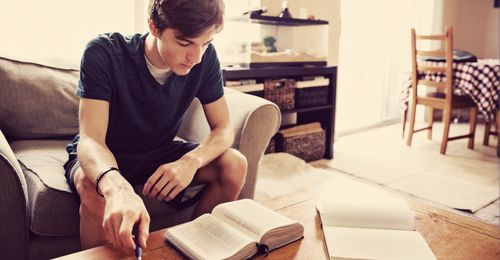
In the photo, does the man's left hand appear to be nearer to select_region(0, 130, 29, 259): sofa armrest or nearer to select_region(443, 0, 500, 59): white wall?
select_region(0, 130, 29, 259): sofa armrest

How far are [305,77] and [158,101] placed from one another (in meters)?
1.72

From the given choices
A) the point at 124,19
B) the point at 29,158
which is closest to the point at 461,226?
the point at 29,158

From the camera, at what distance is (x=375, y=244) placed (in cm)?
91

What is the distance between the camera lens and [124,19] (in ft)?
8.25

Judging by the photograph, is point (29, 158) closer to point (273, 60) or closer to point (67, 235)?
point (67, 235)

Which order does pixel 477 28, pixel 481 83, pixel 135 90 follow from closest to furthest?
pixel 135 90 < pixel 481 83 < pixel 477 28

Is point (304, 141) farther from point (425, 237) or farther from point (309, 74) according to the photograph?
point (425, 237)

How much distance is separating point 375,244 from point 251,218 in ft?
0.91

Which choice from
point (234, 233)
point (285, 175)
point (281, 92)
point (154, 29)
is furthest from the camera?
point (281, 92)

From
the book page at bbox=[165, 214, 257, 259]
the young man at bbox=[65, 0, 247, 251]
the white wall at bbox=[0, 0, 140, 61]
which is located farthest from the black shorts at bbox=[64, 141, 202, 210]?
the white wall at bbox=[0, 0, 140, 61]

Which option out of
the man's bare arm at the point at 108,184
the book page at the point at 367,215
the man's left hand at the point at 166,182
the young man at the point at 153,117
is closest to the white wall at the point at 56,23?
the young man at the point at 153,117

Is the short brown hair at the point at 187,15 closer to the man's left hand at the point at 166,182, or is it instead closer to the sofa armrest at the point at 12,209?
the man's left hand at the point at 166,182

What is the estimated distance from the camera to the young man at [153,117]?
3.59ft

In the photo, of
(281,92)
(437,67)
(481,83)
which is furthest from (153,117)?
(481,83)
